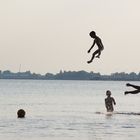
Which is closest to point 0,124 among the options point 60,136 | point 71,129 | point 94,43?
point 71,129

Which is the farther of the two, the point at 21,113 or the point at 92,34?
the point at 21,113

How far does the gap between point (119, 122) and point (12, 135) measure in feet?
38.6

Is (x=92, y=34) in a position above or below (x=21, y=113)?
Answer: above

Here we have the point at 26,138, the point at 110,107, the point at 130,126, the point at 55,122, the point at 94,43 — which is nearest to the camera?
the point at 94,43

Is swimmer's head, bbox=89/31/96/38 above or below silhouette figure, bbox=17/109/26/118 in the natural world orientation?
above

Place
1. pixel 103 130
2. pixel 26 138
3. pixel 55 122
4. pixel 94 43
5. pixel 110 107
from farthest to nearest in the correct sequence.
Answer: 1. pixel 110 107
2. pixel 55 122
3. pixel 103 130
4. pixel 26 138
5. pixel 94 43

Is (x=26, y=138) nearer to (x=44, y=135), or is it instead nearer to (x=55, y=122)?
(x=44, y=135)

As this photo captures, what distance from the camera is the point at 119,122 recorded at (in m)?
47.6

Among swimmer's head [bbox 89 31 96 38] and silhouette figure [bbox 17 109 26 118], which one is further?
silhouette figure [bbox 17 109 26 118]

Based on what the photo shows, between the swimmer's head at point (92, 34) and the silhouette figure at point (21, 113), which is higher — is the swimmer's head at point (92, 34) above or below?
above

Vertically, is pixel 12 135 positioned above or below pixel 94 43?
below

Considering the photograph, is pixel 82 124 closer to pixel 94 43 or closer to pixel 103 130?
pixel 103 130

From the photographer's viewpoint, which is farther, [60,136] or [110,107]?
[110,107]

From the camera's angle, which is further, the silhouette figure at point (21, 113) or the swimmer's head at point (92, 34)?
the silhouette figure at point (21, 113)
